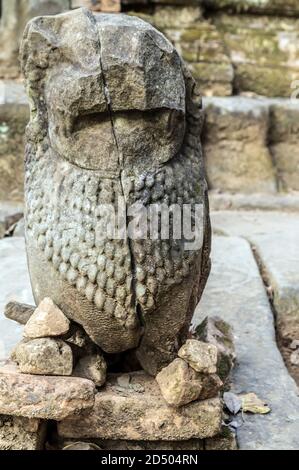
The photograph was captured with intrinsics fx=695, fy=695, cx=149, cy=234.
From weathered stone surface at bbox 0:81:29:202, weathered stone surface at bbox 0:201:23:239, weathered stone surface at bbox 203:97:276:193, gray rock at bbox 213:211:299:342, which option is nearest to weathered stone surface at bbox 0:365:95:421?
gray rock at bbox 213:211:299:342

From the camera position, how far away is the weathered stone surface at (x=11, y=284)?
2.53 meters

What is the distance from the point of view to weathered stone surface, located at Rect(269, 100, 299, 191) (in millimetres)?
5738

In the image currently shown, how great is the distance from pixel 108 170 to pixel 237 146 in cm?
394

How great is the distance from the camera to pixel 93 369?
1938 millimetres

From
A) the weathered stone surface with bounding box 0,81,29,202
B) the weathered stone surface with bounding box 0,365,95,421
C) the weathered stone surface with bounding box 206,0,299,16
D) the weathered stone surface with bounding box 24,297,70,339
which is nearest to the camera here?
the weathered stone surface with bounding box 0,365,95,421

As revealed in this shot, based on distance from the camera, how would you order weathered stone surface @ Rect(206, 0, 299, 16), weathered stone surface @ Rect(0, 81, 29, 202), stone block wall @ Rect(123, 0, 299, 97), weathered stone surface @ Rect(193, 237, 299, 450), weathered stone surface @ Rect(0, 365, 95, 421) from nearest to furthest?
weathered stone surface @ Rect(0, 365, 95, 421)
weathered stone surface @ Rect(193, 237, 299, 450)
weathered stone surface @ Rect(0, 81, 29, 202)
stone block wall @ Rect(123, 0, 299, 97)
weathered stone surface @ Rect(206, 0, 299, 16)

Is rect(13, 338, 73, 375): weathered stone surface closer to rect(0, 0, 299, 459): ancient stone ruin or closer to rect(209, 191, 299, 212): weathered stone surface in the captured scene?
rect(0, 0, 299, 459): ancient stone ruin

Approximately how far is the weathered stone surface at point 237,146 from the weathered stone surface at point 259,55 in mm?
553

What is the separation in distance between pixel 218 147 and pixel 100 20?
3.83m

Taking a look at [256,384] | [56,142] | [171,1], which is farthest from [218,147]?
[56,142]

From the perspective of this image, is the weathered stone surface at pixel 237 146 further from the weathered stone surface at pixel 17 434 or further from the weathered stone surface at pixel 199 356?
the weathered stone surface at pixel 17 434

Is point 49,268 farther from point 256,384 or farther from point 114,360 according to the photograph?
point 256,384

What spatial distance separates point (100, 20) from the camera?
6.21ft

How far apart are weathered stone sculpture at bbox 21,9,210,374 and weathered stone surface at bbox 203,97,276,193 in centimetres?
370
